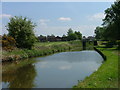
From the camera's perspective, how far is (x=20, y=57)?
24.0m

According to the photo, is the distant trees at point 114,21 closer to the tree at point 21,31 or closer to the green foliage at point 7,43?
the tree at point 21,31

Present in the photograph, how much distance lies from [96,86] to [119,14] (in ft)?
108

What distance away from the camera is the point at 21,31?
28.7 meters

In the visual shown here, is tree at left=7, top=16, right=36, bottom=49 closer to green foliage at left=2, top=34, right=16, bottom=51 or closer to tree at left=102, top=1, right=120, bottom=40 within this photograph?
green foliage at left=2, top=34, right=16, bottom=51

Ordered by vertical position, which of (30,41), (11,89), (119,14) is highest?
(119,14)

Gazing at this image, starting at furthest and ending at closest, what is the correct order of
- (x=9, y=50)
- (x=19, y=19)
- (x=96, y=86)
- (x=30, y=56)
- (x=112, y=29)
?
1. (x=112, y=29)
2. (x=19, y=19)
3. (x=30, y=56)
4. (x=9, y=50)
5. (x=96, y=86)

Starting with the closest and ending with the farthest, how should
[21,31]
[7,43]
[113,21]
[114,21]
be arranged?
[7,43]
[21,31]
[114,21]
[113,21]

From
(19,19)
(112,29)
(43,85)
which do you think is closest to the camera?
(43,85)

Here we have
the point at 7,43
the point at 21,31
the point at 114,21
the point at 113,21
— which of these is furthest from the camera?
the point at 113,21

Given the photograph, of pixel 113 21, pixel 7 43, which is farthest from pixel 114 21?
pixel 7 43

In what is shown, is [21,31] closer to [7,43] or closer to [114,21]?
[7,43]

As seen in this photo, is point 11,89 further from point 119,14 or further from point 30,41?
point 119,14

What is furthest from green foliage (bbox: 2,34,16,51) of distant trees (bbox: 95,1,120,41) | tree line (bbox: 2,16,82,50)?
distant trees (bbox: 95,1,120,41)

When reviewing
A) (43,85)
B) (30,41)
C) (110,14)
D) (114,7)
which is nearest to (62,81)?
(43,85)
